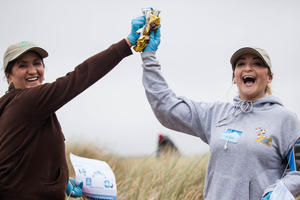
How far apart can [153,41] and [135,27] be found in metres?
0.16

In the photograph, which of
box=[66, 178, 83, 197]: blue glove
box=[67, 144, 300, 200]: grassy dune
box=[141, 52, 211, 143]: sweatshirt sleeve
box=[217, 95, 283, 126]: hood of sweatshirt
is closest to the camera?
box=[217, 95, 283, 126]: hood of sweatshirt

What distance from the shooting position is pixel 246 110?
3209mm

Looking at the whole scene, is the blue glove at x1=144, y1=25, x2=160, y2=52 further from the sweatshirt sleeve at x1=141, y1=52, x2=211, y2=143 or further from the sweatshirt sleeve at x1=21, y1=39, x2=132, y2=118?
the sweatshirt sleeve at x1=21, y1=39, x2=132, y2=118

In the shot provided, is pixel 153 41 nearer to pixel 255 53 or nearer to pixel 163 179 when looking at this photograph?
pixel 255 53

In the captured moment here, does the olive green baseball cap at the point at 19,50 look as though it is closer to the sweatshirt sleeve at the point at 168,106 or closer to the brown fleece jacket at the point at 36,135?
the brown fleece jacket at the point at 36,135

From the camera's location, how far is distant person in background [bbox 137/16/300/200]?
2963 mm

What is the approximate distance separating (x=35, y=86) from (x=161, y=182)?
2.83 metres

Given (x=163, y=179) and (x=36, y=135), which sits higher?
(x=36, y=135)

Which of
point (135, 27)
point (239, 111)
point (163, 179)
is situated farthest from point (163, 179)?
point (135, 27)

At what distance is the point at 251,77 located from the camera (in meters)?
3.22

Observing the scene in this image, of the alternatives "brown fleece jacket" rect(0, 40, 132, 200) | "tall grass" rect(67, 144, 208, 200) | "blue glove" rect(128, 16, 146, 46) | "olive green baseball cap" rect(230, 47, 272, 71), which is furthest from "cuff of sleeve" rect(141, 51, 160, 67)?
"tall grass" rect(67, 144, 208, 200)

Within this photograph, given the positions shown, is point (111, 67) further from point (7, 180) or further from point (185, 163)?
point (185, 163)

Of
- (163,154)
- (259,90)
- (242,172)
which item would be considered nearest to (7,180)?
(242,172)

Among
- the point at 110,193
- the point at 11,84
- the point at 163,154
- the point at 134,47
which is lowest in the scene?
the point at 163,154
